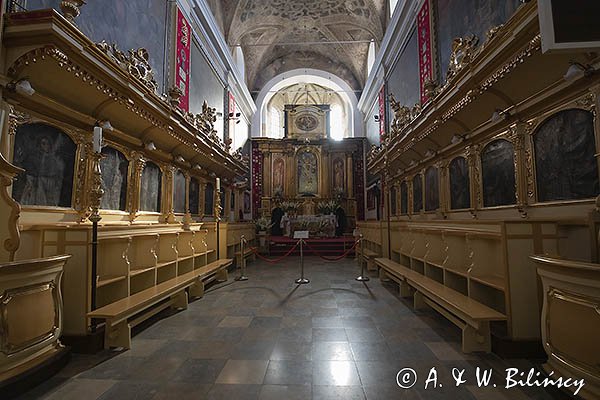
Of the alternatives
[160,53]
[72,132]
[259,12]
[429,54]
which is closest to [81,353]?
[72,132]

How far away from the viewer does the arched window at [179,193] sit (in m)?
7.51

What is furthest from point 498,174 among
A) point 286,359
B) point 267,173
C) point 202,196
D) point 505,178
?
point 267,173

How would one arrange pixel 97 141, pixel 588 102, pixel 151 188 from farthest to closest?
1. pixel 151 188
2. pixel 97 141
3. pixel 588 102

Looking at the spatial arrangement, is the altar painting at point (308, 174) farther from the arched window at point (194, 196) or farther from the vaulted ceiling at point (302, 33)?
the arched window at point (194, 196)

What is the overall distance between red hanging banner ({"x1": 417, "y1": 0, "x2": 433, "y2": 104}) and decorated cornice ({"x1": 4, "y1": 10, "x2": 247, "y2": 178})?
5.81 metres

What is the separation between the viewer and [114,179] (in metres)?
5.31

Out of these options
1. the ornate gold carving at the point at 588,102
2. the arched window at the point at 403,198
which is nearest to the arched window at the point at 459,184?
the ornate gold carving at the point at 588,102

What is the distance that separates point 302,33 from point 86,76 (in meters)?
14.4

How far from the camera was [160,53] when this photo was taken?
693cm

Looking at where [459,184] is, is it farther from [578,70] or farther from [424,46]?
[424,46]

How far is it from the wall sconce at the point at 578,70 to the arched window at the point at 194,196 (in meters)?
8.05

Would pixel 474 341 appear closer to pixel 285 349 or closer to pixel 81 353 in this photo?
pixel 285 349

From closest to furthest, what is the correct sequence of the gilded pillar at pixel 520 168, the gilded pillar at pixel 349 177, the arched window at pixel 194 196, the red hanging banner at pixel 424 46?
the gilded pillar at pixel 520 168 → the red hanging banner at pixel 424 46 → the arched window at pixel 194 196 → the gilded pillar at pixel 349 177

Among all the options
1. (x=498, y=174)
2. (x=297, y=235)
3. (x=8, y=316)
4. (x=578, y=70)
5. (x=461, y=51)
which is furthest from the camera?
(x=297, y=235)
